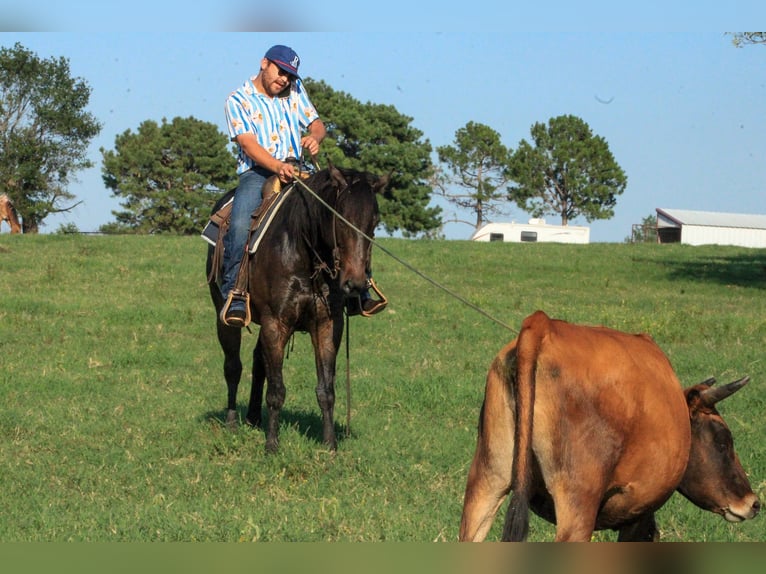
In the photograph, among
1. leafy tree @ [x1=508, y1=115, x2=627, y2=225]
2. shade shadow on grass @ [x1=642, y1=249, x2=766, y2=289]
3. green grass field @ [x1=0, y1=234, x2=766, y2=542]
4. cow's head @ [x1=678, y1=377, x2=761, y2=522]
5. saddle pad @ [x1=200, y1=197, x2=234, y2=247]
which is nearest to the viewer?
cow's head @ [x1=678, y1=377, x2=761, y2=522]

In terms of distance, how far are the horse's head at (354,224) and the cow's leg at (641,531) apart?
336cm

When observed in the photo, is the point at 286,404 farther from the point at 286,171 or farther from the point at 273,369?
the point at 286,171

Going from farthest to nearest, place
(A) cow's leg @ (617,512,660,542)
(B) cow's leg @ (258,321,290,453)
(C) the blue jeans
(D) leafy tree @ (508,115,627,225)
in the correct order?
1. (D) leafy tree @ (508,115,627,225)
2. (C) the blue jeans
3. (B) cow's leg @ (258,321,290,453)
4. (A) cow's leg @ (617,512,660,542)

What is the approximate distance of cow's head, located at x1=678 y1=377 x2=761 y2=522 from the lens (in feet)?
16.5

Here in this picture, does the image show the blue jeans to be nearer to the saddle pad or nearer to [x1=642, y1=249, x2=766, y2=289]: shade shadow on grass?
the saddle pad

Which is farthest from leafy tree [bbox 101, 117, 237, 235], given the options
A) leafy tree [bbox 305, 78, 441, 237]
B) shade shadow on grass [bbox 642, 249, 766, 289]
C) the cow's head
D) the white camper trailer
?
the cow's head

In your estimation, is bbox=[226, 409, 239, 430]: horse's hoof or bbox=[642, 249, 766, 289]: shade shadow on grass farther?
bbox=[642, 249, 766, 289]: shade shadow on grass

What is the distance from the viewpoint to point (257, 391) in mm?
10070

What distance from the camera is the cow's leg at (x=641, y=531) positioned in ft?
16.1

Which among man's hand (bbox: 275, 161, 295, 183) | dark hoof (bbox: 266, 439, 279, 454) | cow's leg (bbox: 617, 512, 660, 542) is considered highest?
man's hand (bbox: 275, 161, 295, 183)

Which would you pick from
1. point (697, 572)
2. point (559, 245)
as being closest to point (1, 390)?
point (697, 572)

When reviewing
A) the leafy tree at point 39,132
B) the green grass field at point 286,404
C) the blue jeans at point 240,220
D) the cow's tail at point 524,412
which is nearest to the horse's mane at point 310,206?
the blue jeans at point 240,220

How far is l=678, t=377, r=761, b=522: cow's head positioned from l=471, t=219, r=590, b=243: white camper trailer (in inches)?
2494

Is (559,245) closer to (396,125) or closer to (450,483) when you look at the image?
(450,483)
